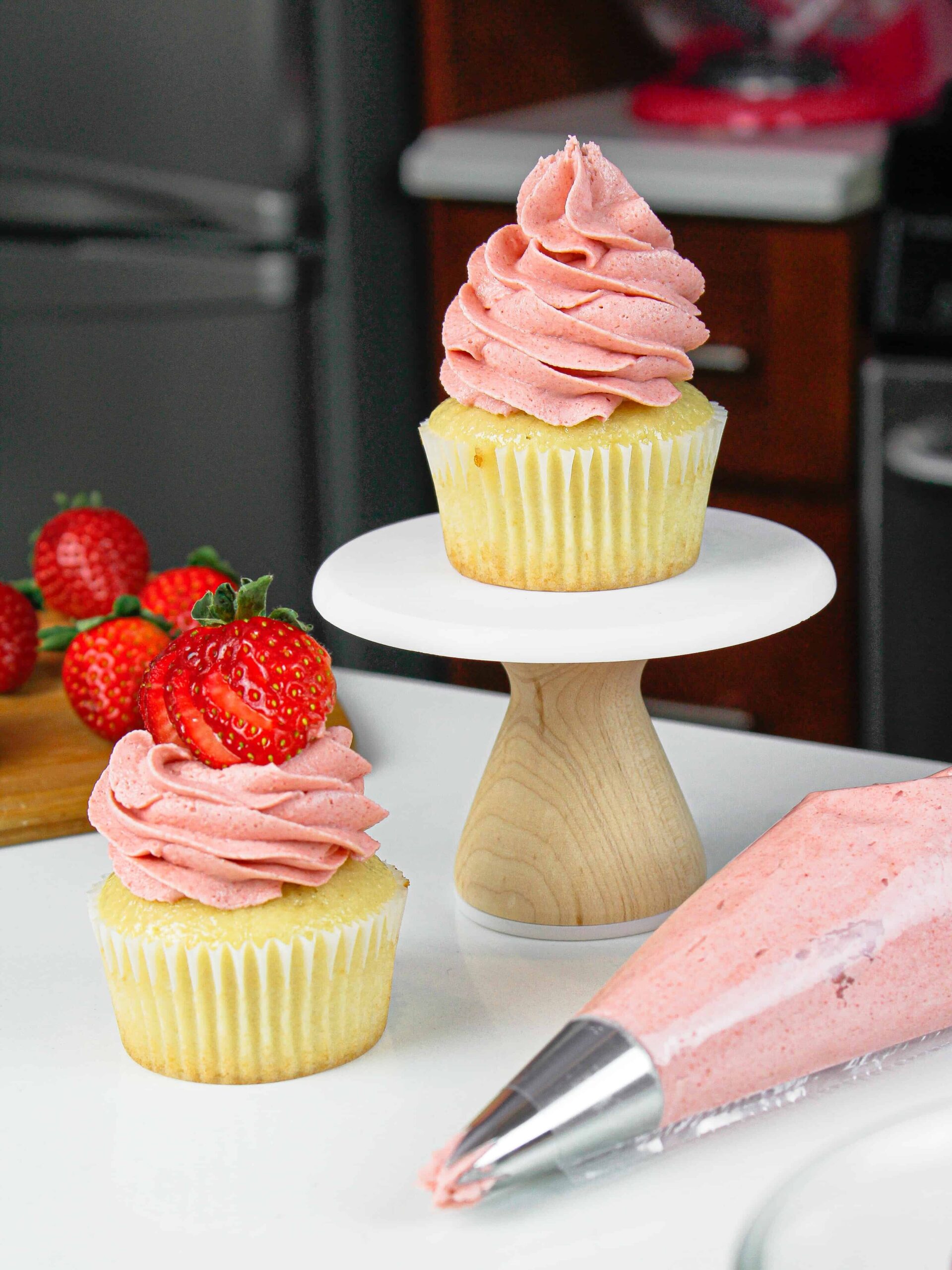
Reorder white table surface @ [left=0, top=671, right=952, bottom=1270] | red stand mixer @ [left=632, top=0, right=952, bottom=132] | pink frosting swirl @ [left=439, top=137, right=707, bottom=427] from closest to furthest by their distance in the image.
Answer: white table surface @ [left=0, top=671, right=952, bottom=1270]
pink frosting swirl @ [left=439, top=137, right=707, bottom=427]
red stand mixer @ [left=632, top=0, right=952, bottom=132]

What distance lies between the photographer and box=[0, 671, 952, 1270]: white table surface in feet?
2.34

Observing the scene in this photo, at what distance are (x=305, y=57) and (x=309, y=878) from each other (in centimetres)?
167

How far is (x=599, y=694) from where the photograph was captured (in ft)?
3.27

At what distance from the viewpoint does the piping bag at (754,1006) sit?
28.9 inches

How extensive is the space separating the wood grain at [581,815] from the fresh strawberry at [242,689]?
0.56ft

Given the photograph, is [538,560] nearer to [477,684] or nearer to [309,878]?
[309,878]

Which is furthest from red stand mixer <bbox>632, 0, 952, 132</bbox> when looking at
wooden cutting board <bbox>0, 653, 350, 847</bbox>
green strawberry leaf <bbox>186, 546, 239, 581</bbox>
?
wooden cutting board <bbox>0, 653, 350, 847</bbox>

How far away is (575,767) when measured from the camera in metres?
1.00

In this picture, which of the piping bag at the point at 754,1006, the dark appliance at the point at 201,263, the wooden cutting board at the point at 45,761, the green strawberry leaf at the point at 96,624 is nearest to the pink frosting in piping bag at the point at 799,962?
the piping bag at the point at 754,1006

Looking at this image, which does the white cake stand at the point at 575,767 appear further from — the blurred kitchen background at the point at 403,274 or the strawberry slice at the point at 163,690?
the blurred kitchen background at the point at 403,274

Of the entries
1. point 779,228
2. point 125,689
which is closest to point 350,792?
point 125,689

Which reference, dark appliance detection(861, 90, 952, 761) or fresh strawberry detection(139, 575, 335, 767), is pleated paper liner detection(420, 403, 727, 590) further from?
dark appliance detection(861, 90, 952, 761)

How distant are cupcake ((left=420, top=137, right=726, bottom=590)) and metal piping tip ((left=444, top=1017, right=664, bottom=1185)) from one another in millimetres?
313

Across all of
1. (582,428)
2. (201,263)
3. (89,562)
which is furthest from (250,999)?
(201,263)
